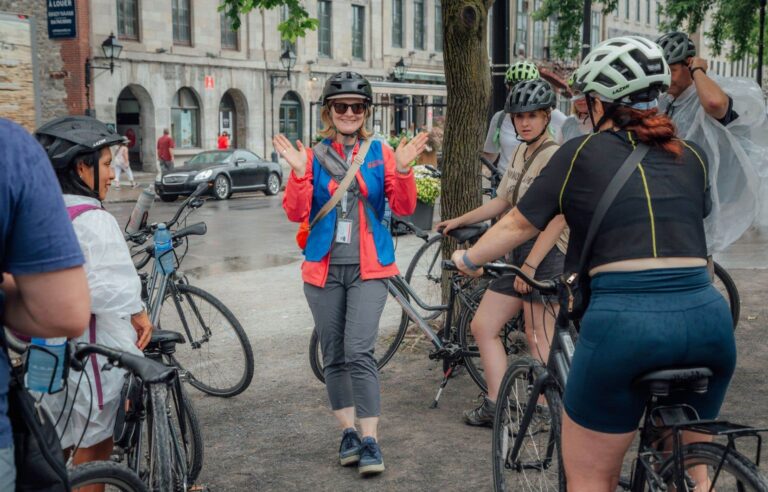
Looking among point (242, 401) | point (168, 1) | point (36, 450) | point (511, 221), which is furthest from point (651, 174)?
point (168, 1)

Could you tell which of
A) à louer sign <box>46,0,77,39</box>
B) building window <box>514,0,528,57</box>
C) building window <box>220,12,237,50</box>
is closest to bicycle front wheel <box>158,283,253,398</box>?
à louer sign <box>46,0,77,39</box>

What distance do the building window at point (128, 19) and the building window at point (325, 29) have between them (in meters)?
→ 10.4

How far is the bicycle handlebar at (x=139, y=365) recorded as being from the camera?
2508 mm

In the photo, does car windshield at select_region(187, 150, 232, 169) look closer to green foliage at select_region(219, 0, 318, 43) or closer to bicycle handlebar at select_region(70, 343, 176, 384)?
green foliage at select_region(219, 0, 318, 43)

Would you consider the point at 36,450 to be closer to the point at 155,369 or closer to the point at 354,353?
the point at 155,369

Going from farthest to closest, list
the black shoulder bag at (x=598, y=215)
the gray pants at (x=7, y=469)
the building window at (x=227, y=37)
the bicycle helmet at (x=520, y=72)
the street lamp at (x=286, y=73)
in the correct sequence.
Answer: the street lamp at (x=286, y=73)
the building window at (x=227, y=37)
the bicycle helmet at (x=520, y=72)
the black shoulder bag at (x=598, y=215)
the gray pants at (x=7, y=469)

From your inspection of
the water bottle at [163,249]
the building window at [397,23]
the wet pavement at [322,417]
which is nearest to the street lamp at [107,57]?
the building window at [397,23]

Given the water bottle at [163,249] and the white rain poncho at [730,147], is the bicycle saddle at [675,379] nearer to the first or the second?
the white rain poncho at [730,147]

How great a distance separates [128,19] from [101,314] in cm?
3395

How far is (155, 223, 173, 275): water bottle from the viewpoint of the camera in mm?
5418

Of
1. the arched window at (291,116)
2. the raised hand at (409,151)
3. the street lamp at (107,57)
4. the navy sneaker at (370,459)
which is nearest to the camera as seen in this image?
the navy sneaker at (370,459)

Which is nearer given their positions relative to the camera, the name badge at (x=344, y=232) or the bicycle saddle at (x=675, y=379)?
the bicycle saddle at (x=675, y=379)

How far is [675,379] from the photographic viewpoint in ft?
8.57

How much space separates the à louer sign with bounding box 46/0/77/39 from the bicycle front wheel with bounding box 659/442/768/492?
25.6 m
